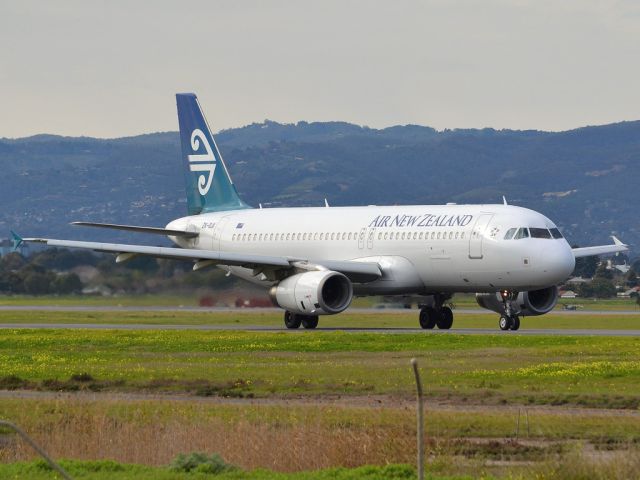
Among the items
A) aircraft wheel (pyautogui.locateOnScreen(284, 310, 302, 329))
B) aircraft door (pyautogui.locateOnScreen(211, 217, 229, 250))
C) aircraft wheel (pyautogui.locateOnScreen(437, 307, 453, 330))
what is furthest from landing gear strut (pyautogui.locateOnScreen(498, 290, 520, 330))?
aircraft door (pyautogui.locateOnScreen(211, 217, 229, 250))

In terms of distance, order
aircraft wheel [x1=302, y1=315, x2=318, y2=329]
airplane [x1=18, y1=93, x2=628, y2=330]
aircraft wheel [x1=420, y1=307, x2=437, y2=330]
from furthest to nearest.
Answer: aircraft wheel [x1=420, y1=307, x2=437, y2=330] → aircraft wheel [x1=302, y1=315, x2=318, y2=329] → airplane [x1=18, y1=93, x2=628, y2=330]

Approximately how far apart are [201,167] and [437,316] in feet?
52.5

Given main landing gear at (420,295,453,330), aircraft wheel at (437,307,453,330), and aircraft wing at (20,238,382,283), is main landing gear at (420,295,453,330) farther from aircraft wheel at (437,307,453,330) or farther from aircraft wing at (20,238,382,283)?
aircraft wing at (20,238,382,283)

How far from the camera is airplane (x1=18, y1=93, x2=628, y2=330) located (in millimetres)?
50375

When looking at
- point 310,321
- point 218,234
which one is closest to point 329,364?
point 310,321

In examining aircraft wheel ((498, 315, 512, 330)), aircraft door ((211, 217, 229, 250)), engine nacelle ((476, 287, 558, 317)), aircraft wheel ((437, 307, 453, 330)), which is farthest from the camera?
aircraft door ((211, 217, 229, 250))

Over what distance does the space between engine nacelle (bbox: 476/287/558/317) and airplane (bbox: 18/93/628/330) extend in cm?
4

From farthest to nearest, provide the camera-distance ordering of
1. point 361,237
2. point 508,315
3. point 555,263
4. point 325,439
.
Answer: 1. point 361,237
2. point 508,315
3. point 555,263
4. point 325,439

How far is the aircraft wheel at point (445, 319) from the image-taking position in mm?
54438

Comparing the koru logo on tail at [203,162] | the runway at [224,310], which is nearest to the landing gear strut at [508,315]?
the koru logo on tail at [203,162]

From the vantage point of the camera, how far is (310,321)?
54.2 meters

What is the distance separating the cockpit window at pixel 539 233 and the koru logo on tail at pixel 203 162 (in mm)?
19231

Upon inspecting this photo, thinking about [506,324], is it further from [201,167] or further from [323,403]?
[323,403]

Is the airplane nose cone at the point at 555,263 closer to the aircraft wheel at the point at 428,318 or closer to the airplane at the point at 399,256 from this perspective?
the airplane at the point at 399,256
